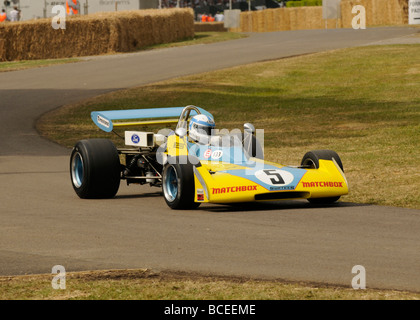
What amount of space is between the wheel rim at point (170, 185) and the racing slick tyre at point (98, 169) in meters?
1.14

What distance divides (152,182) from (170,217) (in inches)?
82.4

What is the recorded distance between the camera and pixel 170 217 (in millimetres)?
11117

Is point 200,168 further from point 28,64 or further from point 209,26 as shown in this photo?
point 209,26

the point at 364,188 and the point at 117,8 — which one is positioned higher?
the point at 117,8

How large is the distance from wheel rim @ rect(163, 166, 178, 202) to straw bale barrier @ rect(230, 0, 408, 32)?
48490mm

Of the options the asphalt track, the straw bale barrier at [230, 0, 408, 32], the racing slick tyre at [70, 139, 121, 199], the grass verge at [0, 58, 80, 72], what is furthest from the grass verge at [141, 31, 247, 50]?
the racing slick tyre at [70, 139, 121, 199]

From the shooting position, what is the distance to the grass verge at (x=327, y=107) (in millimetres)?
15812

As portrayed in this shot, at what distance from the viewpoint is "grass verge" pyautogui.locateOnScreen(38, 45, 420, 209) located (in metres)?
15.8

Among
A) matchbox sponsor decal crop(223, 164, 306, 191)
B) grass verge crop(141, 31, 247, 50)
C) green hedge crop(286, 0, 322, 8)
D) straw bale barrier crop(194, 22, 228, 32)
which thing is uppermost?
green hedge crop(286, 0, 322, 8)

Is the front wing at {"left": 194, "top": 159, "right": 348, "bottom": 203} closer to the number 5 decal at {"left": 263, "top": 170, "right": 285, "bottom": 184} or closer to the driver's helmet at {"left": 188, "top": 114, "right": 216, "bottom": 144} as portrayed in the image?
the number 5 decal at {"left": 263, "top": 170, "right": 285, "bottom": 184}

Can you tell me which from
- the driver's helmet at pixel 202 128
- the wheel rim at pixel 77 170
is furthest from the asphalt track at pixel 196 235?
the driver's helmet at pixel 202 128

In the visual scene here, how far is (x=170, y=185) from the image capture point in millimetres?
11922

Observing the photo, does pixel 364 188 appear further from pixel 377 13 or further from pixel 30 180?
pixel 377 13
